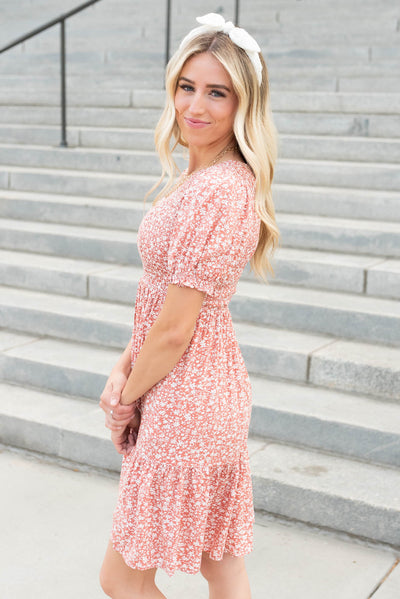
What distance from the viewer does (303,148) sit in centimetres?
626

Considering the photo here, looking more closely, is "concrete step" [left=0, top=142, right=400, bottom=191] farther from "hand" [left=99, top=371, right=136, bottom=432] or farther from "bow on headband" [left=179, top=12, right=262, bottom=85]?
"hand" [left=99, top=371, right=136, bottom=432]

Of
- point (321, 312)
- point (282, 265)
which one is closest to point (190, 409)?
point (321, 312)

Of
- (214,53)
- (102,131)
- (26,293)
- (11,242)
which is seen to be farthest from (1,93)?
(214,53)

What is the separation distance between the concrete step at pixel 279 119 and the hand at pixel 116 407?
4572 millimetres

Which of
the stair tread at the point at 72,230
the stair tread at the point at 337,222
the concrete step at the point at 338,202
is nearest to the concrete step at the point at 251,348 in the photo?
the stair tread at the point at 72,230

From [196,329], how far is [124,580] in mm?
720

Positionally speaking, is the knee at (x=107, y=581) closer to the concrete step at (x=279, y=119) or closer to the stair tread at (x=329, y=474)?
the stair tread at (x=329, y=474)

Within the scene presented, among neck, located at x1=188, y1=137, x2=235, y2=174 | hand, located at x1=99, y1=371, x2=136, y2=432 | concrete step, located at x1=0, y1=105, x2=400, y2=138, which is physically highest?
concrete step, located at x1=0, y1=105, x2=400, y2=138

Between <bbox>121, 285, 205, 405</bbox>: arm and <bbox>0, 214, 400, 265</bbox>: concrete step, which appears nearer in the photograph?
<bbox>121, 285, 205, 405</bbox>: arm

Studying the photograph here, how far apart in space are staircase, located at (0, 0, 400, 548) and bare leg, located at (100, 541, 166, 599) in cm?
Answer: 140

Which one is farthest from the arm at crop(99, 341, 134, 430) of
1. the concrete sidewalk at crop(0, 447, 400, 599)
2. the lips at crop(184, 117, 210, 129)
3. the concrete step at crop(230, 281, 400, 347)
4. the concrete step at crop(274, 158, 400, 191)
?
the concrete step at crop(274, 158, 400, 191)

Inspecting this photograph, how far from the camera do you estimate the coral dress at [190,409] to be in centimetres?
200

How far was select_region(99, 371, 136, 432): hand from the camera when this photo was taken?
7.18ft

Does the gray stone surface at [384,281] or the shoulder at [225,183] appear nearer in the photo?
the shoulder at [225,183]
